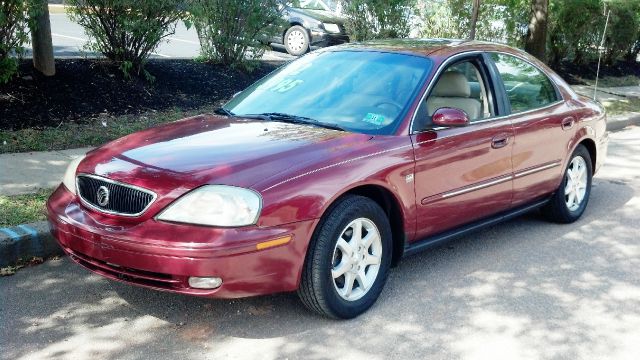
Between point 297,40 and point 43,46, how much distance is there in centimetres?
951

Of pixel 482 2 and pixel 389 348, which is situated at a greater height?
pixel 482 2

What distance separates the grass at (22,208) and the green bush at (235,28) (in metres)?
5.28

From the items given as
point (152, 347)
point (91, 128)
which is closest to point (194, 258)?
point (152, 347)

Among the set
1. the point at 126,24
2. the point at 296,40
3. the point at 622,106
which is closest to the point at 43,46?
the point at 126,24

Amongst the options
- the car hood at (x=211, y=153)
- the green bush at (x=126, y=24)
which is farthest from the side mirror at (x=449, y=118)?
the green bush at (x=126, y=24)

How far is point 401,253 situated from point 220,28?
7.07 metres

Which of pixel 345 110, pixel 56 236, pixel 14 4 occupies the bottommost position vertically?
pixel 56 236

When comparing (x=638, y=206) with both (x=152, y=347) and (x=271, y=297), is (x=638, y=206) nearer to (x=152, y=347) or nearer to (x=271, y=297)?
(x=271, y=297)

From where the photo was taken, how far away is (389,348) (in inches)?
156

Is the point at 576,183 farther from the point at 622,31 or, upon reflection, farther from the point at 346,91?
the point at 622,31

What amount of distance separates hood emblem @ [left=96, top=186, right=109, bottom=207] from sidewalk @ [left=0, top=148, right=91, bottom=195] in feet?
7.15

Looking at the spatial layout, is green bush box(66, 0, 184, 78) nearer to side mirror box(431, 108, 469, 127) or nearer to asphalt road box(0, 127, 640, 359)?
asphalt road box(0, 127, 640, 359)

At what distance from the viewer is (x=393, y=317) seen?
4.37 metres

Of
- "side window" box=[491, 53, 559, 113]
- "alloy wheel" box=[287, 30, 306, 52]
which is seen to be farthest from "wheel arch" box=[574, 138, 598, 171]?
"alloy wheel" box=[287, 30, 306, 52]
